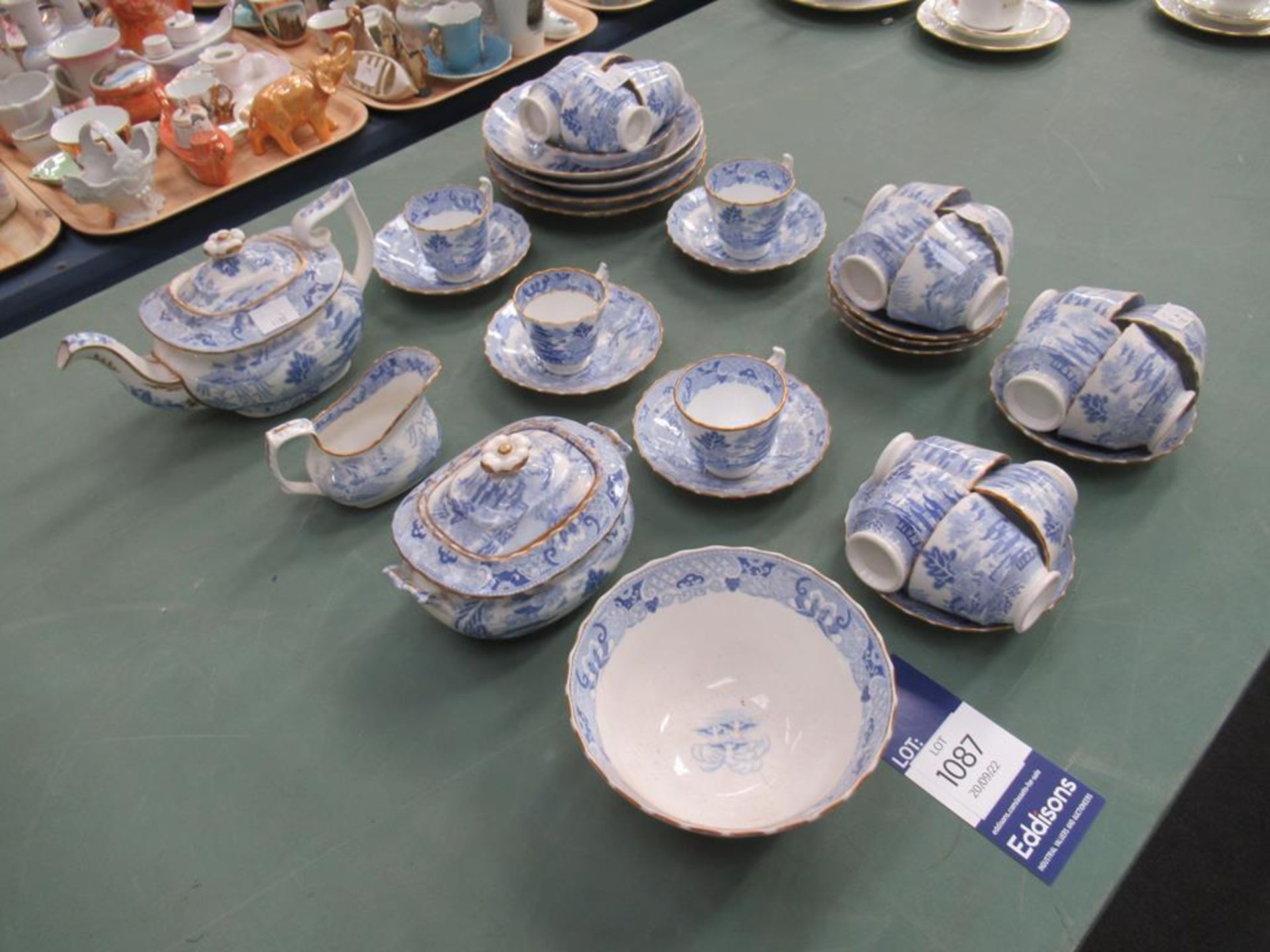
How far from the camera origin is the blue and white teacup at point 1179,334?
1019 millimetres

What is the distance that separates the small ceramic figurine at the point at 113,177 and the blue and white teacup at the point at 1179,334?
1743 mm

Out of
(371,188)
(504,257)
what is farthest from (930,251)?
(371,188)

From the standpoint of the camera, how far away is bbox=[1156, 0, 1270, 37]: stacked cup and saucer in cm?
184

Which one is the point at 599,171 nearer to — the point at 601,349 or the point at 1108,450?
the point at 601,349

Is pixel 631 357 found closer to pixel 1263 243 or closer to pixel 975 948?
pixel 975 948

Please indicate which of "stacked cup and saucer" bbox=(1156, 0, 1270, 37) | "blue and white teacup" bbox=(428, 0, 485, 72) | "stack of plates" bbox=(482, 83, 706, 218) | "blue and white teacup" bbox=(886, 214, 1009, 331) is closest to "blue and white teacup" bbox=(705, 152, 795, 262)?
"stack of plates" bbox=(482, 83, 706, 218)

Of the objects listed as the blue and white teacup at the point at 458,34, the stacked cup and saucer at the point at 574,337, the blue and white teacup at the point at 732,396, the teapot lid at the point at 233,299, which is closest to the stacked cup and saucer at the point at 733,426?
the blue and white teacup at the point at 732,396

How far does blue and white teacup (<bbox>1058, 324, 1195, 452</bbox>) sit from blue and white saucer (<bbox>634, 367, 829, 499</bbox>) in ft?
1.00

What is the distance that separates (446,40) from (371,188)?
0.63 m

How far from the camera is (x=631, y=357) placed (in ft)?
4.13

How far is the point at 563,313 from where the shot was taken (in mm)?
1288

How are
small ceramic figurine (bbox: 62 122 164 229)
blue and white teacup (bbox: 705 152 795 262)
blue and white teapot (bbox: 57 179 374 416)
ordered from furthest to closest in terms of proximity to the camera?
1. small ceramic figurine (bbox: 62 122 164 229)
2. blue and white teacup (bbox: 705 152 795 262)
3. blue and white teapot (bbox: 57 179 374 416)

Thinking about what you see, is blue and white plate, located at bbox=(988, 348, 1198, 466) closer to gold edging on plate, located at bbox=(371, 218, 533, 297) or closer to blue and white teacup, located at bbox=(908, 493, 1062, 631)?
blue and white teacup, located at bbox=(908, 493, 1062, 631)

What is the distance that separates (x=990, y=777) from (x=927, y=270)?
0.63 meters
